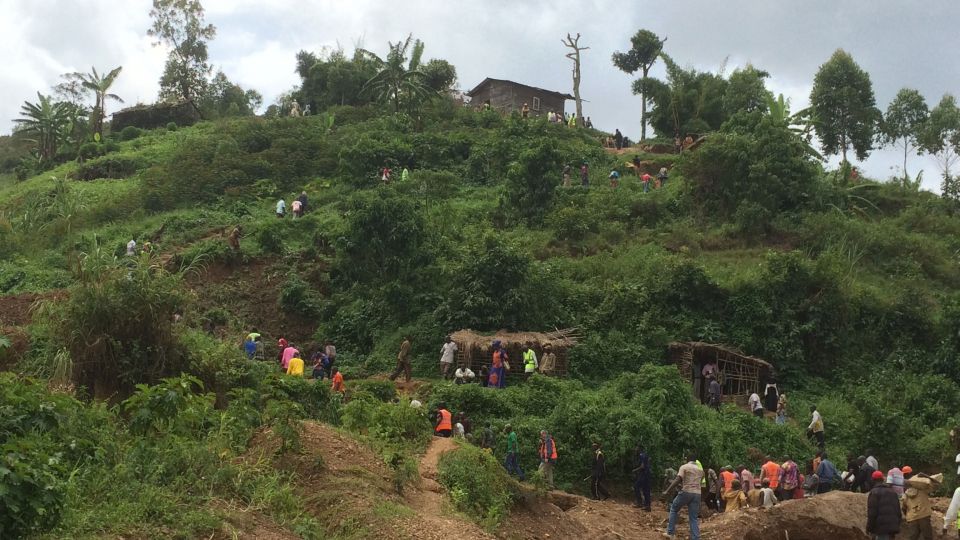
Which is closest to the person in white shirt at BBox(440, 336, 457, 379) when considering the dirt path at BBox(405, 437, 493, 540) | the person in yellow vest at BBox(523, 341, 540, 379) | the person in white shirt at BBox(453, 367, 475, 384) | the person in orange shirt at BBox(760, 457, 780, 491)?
the person in white shirt at BBox(453, 367, 475, 384)

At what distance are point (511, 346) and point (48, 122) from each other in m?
32.7

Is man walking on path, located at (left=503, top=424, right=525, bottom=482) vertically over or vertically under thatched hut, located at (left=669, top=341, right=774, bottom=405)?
under

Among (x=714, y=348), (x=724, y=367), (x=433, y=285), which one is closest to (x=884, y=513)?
(x=714, y=348)

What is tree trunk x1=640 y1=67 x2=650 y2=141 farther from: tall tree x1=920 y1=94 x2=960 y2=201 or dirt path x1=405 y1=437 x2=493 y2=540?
dirt path x1=405 y1=437 x2=493 y2=540

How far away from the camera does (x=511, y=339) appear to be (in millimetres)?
21422

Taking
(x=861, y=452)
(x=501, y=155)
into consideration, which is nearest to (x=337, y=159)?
(x=501, y=155)

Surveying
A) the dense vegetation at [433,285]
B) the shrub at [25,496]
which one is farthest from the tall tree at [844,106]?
the shrub at [25,496]

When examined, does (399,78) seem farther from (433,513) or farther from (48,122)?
(433,513)

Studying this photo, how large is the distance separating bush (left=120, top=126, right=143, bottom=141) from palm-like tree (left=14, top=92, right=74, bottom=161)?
241 cm

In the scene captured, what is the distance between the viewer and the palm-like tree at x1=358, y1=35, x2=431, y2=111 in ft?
130

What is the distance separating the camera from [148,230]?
31094 mm

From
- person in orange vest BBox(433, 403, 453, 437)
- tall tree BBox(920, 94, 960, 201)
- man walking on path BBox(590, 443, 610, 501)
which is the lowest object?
man walking on path BBox(590, 443, 610, 501)

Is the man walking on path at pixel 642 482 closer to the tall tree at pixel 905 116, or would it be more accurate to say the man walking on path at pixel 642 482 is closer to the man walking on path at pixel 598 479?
the man walking on path at pixel 598 479

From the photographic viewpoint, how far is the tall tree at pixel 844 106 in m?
37.3
